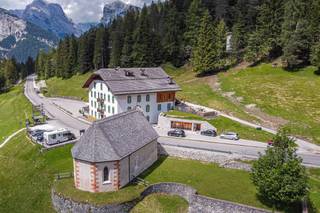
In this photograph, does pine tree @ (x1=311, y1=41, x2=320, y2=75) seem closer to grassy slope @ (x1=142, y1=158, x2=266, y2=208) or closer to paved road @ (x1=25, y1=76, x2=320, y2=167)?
paved road @ (x1=25, y1=76, x2=320, y2=167)

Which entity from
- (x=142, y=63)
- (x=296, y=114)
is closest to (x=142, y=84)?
(x=296, y=114)

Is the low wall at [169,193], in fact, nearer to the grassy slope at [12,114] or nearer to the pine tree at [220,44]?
the grassy slope at [12,114]

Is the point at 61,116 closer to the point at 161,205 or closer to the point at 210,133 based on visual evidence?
the point at 210,133

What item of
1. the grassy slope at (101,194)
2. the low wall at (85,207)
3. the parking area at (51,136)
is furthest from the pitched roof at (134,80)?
the low wall at (85,207)

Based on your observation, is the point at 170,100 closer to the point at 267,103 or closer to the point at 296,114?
the point at 267,103

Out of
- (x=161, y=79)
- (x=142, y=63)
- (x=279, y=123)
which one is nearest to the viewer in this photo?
(x=279, y=123)

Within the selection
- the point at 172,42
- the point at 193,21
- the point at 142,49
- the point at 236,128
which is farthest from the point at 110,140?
the point at 193,21

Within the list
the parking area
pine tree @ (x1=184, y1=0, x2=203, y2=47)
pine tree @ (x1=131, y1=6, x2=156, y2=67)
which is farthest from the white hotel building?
pine tree @ (x1=184, y1=0, x2=203, y2=47)
